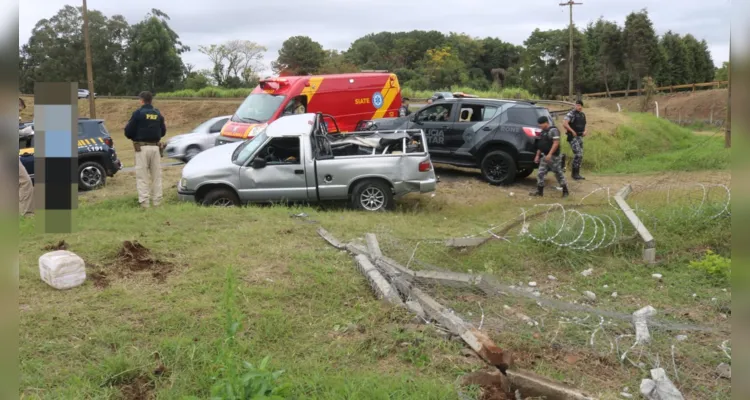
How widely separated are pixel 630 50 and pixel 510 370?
49.7m

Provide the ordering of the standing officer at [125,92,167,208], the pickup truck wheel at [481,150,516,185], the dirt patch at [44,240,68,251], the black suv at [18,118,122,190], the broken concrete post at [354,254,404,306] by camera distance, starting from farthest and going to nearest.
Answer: the pickup truck wheel at [481,150,516,185], the black suv at [18,118,122,190], the standing officer at [125,92,167,208], the dirt patch at [44,240,68,251], the broken concrete post at [354,254,404,306]

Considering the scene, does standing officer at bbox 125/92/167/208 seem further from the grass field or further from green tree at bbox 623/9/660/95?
green tree at bbox 623/9/660/95

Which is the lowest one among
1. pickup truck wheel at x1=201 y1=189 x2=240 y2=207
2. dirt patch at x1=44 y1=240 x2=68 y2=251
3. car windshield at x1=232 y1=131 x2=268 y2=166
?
dirt patch at x1=44 y1=240 x2=68 y2=251

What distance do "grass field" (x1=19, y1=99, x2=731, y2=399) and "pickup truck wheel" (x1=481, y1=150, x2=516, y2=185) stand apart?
311 cm

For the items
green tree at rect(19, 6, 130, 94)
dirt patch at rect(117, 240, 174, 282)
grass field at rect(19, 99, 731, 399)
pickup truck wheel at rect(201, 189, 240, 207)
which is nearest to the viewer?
green tree at rect(19, 6, 130, 94)

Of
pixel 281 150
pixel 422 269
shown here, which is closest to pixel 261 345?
pixel 422 269

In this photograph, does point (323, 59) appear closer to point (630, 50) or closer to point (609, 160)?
point (630, 50)

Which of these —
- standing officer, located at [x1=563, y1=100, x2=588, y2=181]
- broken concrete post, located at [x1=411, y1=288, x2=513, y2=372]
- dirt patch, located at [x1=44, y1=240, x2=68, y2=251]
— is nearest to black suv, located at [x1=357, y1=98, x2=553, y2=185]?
standing officer, located at [x1=563, y1=100, x2=588, y2=181]

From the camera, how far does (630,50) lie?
4762cm

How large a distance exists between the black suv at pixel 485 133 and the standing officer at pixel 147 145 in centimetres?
611

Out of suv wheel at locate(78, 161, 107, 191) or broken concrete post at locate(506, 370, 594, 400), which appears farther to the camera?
suv wheel at locate(78, 161, 107, 191)

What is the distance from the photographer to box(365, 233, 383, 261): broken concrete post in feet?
21.3

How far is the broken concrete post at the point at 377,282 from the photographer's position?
5.36 m

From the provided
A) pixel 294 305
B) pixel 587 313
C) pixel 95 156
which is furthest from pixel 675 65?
pixel 294 305
